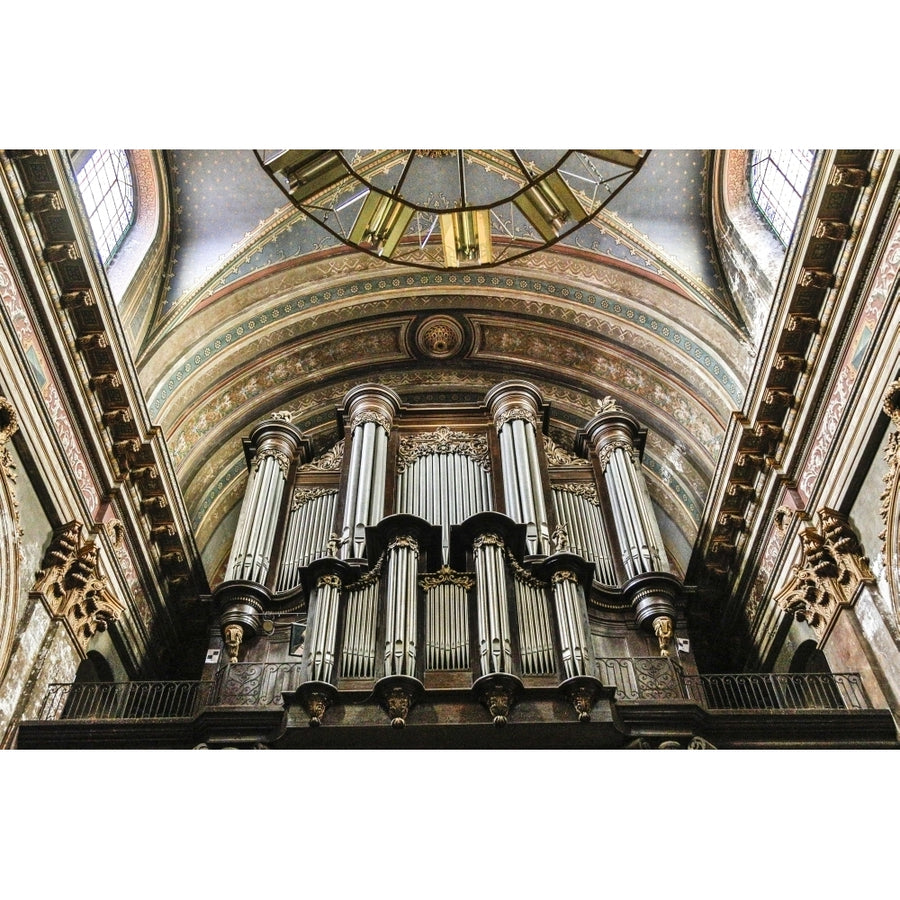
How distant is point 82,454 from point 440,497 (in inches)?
181

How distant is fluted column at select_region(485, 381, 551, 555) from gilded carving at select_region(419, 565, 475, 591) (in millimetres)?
1197

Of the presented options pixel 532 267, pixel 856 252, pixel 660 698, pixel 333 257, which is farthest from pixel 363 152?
pixel 660 698

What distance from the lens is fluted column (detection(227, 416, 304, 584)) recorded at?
11.6 metres

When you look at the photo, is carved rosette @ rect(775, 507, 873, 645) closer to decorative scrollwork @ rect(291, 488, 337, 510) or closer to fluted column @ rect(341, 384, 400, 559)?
fluted column @ rect(341, 384, 400, 559)

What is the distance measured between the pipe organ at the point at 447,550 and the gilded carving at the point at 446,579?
0.02 meters

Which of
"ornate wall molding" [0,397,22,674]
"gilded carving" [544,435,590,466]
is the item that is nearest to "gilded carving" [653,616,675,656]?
"gilded carving" [544,435,590,466]

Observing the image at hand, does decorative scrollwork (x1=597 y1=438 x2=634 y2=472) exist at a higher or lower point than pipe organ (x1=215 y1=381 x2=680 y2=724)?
higher

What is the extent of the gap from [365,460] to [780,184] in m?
6.71

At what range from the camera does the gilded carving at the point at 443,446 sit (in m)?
13.6

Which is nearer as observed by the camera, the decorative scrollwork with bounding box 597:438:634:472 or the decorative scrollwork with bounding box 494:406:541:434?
the decorative scrollwork with bounding box 597:438:634:472

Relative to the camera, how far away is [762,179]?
526 inches

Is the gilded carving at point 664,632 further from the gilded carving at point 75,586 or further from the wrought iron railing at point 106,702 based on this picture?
the gilded carving at point 75,586

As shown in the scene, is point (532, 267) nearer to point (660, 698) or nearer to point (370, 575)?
point (370, 575)

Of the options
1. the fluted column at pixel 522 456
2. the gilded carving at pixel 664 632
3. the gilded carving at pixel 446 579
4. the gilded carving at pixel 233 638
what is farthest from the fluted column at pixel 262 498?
the gilded carving at pixel 664 632
